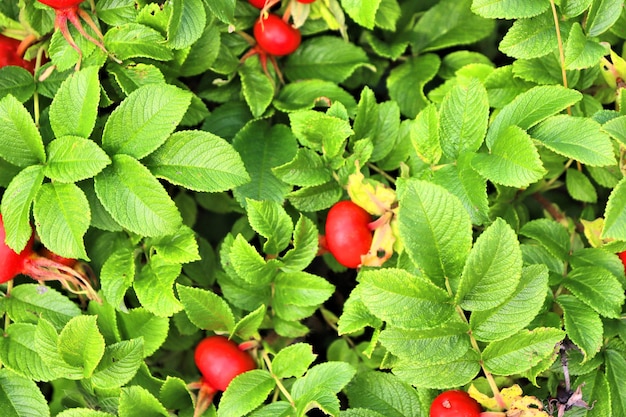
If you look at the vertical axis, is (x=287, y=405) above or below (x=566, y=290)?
below

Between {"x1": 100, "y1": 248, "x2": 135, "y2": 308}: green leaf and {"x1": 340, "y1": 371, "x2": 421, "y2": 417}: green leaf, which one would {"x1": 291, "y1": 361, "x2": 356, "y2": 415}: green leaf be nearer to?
{"x1": 340, "y1": 371, "x2": 421, "y2": 417}: green leaf

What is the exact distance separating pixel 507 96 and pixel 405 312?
0.56 metres

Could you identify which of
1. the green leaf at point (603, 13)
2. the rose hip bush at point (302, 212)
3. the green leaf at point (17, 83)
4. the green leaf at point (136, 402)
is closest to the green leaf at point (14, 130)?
the rose hip bush at point (302, 212)

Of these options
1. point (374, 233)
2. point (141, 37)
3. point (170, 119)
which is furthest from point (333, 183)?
point (141, 37)

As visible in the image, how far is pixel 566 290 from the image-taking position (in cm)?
135

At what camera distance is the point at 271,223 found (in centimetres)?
136

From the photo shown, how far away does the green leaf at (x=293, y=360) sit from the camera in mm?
1315

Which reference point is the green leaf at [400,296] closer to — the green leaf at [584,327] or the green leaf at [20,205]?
the green leaf at [584,327]

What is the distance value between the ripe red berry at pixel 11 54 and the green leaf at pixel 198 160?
0.39 meters

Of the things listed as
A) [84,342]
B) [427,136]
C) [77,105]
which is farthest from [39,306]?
[427,136]

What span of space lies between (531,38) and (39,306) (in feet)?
3.54

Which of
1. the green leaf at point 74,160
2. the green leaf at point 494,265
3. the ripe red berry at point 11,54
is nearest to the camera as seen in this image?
the green leaf at point 494,265

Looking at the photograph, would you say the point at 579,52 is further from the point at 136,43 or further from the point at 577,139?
the point at 136,43

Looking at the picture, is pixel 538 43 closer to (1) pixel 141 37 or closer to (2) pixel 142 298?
(1) pixel 141 37
